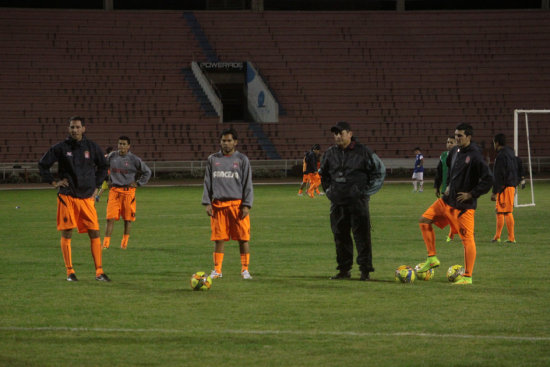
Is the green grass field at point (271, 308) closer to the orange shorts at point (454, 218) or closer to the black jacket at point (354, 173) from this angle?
the orange shorts at point (454, 218)

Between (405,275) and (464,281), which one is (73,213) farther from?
(464,281)

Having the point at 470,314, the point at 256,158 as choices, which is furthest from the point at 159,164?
the point at 470,314

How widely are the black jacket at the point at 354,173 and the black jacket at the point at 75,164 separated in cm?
325

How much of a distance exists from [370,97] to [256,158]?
344 inches

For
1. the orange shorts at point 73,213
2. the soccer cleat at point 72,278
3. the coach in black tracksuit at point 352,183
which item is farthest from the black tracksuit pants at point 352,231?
the soccer cleat at point 72,278

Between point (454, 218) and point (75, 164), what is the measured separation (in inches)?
203

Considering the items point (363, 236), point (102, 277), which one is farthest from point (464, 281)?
Result: point (102, 277)

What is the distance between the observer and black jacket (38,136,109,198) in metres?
11.9

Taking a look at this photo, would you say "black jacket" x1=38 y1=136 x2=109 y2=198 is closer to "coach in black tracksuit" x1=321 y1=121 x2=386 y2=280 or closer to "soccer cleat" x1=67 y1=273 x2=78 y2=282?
"soccer cleat" x1=67 y1=273 x2=78 y2=282

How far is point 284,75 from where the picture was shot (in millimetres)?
53094

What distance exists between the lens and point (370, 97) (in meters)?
52.3

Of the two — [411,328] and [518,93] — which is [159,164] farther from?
[411,328]

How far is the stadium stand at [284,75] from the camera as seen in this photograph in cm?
4856

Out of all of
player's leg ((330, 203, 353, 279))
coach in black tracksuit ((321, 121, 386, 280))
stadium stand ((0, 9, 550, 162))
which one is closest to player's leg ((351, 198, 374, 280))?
coach in black tracksuit ((321, 121, 386, 280))
